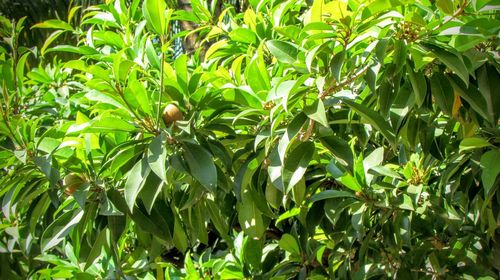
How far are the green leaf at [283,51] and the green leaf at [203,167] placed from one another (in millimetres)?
193

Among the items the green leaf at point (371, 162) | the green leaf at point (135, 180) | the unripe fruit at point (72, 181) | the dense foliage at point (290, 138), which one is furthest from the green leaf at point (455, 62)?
the unripe fruit at point (72, 181)

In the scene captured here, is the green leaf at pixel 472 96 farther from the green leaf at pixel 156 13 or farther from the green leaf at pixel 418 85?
the green leaf at pixel 156 13

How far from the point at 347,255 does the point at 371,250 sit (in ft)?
0.41

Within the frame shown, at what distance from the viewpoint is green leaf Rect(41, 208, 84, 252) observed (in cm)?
120

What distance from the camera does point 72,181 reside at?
1.20m

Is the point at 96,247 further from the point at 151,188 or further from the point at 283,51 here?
the point at 283,51

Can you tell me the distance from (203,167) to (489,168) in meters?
0.44

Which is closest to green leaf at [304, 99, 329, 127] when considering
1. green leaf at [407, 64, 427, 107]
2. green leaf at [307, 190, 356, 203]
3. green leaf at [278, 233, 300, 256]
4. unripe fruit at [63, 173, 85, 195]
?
green leaf at [407, 64, 427, 107]

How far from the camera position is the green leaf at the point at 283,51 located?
1.15m

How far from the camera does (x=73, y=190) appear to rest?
4.01 feet

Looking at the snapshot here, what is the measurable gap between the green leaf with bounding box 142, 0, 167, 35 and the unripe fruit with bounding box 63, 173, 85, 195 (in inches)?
11.0

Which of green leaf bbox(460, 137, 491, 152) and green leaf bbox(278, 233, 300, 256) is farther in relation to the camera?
green leaf bbox(278, 233, 300, 256)

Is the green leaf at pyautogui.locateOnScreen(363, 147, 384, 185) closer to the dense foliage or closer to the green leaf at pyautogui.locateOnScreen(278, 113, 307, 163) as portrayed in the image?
the dense foliage

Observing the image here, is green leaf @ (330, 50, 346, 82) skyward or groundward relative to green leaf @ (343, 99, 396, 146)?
skyward
